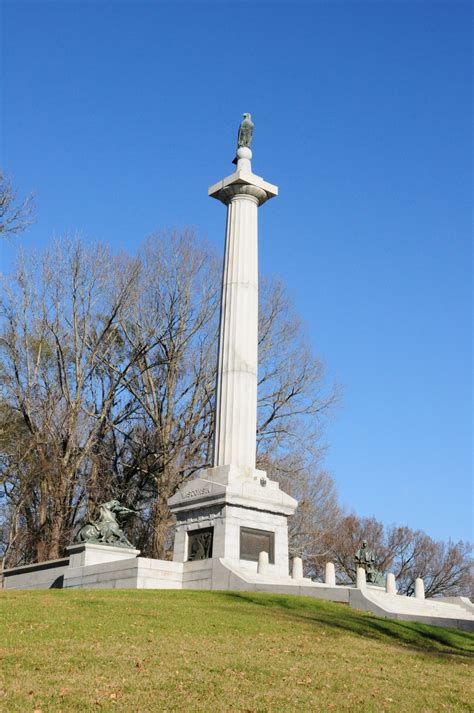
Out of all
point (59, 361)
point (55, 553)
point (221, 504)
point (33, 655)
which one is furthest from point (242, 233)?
point (33, 655)

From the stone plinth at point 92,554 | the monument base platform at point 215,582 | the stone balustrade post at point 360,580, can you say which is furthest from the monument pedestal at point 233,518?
the stone balustrade post at point 360,580

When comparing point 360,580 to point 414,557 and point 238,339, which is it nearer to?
point 238,339

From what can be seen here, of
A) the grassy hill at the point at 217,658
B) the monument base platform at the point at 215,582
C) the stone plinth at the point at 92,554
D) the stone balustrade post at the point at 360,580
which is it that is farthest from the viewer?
the stone plinth at the point at 92,554

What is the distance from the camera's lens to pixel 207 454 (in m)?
37.8

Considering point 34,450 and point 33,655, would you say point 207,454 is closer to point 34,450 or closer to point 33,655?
point 34,450

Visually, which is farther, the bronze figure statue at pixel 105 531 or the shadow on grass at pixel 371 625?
the bronze figure statue at pixel 105 531

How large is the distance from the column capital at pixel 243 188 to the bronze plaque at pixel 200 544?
453 inches

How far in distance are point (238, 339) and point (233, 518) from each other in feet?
19.8

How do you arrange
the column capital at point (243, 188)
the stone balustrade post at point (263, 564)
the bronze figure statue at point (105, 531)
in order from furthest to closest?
the column capital at point (243, 188) < the bronze figure statue at point (105, 531) < the stone balustrade post at point (263, 564)

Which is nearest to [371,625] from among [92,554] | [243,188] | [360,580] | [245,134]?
[360,580]

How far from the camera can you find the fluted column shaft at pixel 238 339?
26.3 meters

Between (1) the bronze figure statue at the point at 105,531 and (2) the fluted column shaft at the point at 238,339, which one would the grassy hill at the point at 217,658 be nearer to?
(1) the bronze figure statue at the point at 105,531

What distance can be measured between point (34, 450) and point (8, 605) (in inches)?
774

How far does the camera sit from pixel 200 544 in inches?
974
